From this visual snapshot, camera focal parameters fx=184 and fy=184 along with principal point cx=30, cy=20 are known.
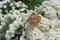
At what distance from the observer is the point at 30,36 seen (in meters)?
2.34

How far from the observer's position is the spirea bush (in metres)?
2.39

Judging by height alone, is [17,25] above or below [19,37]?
above

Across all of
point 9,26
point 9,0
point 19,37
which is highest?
point 9,0

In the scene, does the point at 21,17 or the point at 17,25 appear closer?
the point at 17,25

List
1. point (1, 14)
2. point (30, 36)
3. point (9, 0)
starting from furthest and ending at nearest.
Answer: point (9, 0) → point (1, 14) → point (30, 36)

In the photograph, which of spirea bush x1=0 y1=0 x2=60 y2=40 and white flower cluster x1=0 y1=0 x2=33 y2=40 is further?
white flower cluster x1=0 y1=0 x2=33 y2=40

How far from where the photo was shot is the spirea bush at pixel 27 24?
7.84 feet

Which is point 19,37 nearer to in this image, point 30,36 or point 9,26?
point 9,26

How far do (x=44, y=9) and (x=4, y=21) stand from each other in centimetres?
66

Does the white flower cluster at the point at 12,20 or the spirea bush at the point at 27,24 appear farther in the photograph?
the white flower cluster at the point at 12,20

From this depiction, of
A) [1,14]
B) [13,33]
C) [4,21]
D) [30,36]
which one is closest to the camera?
[30,36]

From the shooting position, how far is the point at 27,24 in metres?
2.47

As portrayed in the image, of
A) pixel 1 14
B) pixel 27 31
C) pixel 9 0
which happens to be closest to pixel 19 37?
A: pixel 27 31

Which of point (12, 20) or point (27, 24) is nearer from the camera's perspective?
point (27, 24)
